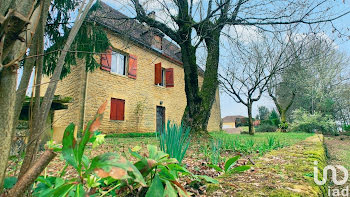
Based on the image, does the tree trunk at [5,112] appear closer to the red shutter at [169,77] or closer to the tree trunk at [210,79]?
the tree trunk at [210,79]

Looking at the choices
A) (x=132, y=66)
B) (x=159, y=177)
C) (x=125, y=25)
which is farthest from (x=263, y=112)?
(x=159, y=177)

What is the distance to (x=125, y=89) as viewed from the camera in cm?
1062

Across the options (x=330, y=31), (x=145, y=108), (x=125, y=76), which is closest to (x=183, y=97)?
(x=145, y=108)

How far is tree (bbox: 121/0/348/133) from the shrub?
43.7 feet

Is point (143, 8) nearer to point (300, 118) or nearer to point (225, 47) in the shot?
point (225, 47)

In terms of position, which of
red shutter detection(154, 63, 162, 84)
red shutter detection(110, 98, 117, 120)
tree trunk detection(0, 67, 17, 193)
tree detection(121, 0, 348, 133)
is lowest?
tree trunk detection(0, 67, 17, 193)

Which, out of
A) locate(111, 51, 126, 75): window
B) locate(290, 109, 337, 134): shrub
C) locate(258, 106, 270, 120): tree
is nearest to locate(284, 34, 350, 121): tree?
locate(290, 109, 337, 134): shrub

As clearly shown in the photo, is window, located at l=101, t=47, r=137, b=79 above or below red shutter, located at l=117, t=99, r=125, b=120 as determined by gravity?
above

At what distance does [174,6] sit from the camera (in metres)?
4.57

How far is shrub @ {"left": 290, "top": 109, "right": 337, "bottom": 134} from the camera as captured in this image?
1469cm

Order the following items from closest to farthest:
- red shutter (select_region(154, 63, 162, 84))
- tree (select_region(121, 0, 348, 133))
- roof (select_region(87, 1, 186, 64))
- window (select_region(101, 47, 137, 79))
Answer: tree (select_region(121, 0, 348, 133)) < roof (select_region(87, 1, 186, 64)) < window (select_region(101, 47, 137, 79)) < red shutter (select_region(154, 63, 162, 84))

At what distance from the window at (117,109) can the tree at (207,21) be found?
5613 millimetres

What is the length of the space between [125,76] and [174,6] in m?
6.75

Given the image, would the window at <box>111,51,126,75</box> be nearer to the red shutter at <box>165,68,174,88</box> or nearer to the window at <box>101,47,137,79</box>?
the window at <box>101,47,137,79</box>
